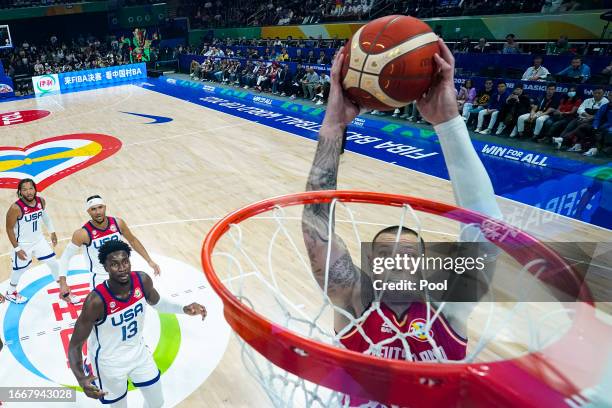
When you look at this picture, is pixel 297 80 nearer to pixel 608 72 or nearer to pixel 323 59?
pixel 323 59

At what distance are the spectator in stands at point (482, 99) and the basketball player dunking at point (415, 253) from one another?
29.7 ft

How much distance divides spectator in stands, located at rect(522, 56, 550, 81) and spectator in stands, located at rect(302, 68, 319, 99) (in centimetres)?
651

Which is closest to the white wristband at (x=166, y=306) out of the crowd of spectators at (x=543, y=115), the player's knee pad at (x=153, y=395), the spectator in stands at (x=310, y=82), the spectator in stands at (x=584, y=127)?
the player's knee pad at (x=153, y=395)

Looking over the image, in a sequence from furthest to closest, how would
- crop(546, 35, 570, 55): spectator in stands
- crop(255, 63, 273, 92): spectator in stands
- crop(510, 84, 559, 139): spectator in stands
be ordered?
crop(255, 63, 273, 92): spectator in stands < crop(546, 35, 570, 55): spectator in stands < crop(510, 84, 559, 139): spectator in stands

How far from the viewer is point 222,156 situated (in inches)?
384

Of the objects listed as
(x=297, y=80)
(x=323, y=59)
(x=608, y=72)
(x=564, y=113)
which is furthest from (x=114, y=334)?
(x=323, y=59)

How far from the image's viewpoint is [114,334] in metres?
3.02

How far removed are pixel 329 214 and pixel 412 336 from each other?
1.92 feet

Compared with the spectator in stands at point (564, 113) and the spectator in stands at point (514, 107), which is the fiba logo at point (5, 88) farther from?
the spectator in stands at point (564, 113)

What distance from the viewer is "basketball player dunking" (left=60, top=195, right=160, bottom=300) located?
3969 mm

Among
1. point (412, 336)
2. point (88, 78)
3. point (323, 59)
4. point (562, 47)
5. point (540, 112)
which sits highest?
point (562, 47)

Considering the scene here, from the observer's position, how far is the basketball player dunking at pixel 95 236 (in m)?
3.97

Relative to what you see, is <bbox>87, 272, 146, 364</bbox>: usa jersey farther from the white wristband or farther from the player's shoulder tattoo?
the player's shoulder tattoo

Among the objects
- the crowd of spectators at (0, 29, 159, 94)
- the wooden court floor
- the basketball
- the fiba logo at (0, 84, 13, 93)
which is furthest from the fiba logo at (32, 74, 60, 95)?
the basketball
